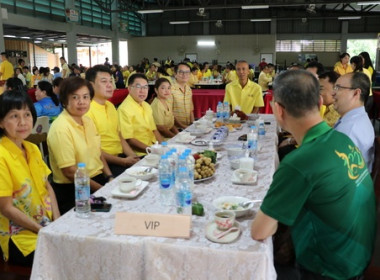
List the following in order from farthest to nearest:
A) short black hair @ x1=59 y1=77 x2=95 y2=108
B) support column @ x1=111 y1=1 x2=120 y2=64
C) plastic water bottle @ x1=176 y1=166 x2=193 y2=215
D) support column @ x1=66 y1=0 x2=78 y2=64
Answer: support column @ x1=111 y1=1 x2=120 y2=64, support column @ x1=66 y1=0 x2=78 y2=64, short black hair @ x1=59 y1=77 x2=95 y2=108, plastic water bottle @ x1=176 y1=166 x2=193 y2=215

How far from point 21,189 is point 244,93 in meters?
3.55

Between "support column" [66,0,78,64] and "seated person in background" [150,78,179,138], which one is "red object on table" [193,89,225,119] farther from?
"support column" [66,0,78,64]

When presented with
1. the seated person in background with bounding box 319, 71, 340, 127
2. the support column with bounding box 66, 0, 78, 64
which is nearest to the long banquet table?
the seated person in background with bounding box 319, 71, 340, 127

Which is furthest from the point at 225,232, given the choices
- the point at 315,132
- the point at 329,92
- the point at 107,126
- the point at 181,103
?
the point at 181,103

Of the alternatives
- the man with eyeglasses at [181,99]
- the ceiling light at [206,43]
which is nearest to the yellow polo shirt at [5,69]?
the man with eyeglasses at [181,99]

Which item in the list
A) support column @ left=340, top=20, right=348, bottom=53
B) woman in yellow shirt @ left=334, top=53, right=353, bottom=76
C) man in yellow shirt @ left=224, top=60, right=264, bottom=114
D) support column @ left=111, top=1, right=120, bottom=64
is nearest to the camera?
man in yellow shirt @ left=224, top=60, right=264, bottom=114

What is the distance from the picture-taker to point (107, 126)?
3.20 metres

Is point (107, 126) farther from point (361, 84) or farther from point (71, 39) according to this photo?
point (71, 39)

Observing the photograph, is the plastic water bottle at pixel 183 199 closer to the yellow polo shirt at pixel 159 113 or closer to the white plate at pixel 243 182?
the white plate at pixel 243 182

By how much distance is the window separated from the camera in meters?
20.0

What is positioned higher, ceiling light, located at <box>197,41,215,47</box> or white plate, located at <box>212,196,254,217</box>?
ceiling light, located at <box>197,41,215,47</box>

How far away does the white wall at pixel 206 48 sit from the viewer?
2031cm

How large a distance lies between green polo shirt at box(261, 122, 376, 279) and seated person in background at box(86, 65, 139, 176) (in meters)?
2.01

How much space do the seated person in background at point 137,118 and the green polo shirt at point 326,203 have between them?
2245mm
